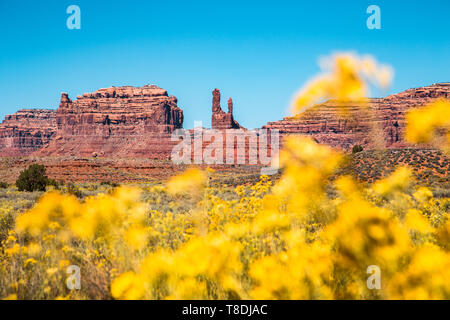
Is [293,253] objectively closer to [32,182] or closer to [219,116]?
[32,182]

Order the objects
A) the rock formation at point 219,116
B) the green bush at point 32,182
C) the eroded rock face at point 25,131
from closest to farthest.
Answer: the green bush at point 32,182 → the rock formation at point 219,116 → the eroded rock face at point 25,131

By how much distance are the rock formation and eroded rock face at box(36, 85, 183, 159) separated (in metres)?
16.3

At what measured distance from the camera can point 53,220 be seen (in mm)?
4055

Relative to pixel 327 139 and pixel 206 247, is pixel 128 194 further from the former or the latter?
pixel 327 139

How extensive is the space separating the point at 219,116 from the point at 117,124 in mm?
39602

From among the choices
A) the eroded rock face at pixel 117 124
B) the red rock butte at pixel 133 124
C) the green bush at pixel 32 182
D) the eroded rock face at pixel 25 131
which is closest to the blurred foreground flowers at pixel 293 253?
the green bush at pixel 32 182

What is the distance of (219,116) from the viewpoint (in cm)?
10900

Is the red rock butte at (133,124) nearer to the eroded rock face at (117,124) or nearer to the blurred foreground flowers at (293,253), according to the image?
the eroded rock face at (117,124)

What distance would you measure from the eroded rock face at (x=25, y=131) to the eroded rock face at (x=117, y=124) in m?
35.8

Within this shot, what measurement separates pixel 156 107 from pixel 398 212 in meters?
121

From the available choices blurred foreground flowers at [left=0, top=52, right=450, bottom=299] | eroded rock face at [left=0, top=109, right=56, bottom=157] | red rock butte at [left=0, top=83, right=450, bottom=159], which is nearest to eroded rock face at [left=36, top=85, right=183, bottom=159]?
red rock butte at [left=0, top=83, right=450, bottom=159]

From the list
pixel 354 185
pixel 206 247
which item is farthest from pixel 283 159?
pixel 206 247

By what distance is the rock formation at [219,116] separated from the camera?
10888 centimetres

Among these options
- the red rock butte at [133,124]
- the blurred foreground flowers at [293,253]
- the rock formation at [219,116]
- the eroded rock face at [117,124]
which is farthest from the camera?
the rock formation at [219,116]
